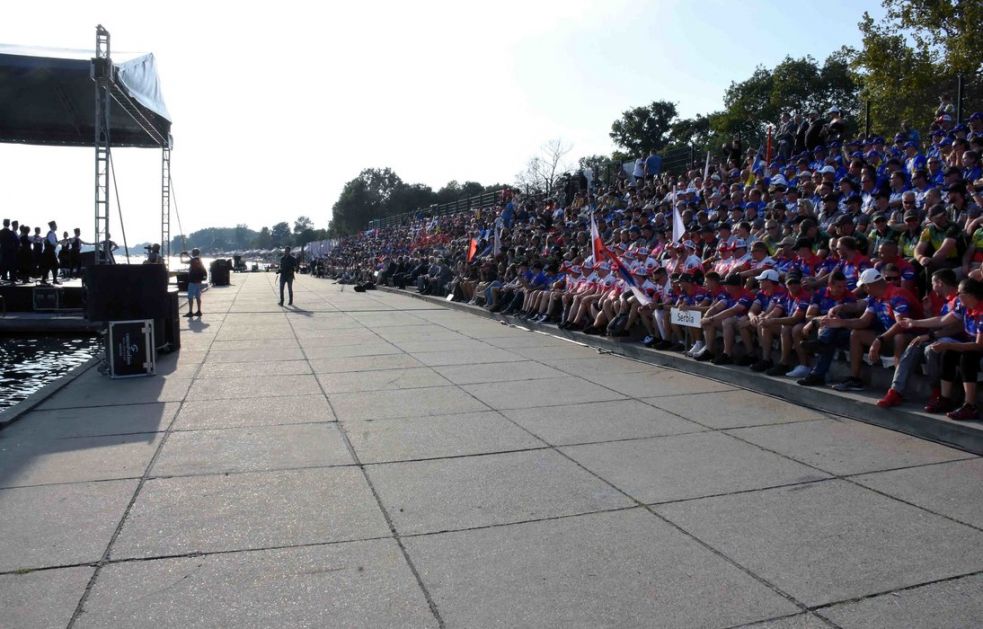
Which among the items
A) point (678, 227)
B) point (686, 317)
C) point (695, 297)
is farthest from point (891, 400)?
point (678, 227)

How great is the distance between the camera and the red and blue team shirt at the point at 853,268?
787cm

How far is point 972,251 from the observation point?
7.20 m

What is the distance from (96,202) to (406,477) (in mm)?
11590

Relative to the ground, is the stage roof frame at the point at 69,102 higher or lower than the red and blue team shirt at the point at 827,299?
higher

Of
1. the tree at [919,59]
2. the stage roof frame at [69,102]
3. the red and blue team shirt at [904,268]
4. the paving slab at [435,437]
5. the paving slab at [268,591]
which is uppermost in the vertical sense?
the tree at [919,59]

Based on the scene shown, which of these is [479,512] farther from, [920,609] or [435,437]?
[920,609]

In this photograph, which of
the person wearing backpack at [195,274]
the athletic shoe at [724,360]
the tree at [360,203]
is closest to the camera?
the athletic shoe at [724,360]

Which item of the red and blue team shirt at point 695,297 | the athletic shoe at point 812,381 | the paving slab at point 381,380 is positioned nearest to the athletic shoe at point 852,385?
the athletic shoe at point 812,381

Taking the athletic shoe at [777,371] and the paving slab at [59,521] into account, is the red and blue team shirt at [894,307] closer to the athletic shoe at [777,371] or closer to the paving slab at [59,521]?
the athletic shoe at [777,371]

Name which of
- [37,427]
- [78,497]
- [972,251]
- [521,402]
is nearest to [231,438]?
[78,497]

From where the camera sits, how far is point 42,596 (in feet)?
11.6

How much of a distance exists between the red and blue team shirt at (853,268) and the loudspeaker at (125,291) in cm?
841

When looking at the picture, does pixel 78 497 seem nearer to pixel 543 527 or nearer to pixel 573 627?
pixel 543 527

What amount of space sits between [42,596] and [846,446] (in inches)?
221
